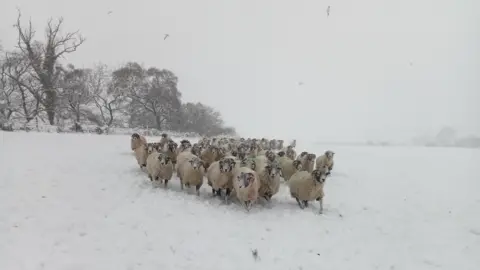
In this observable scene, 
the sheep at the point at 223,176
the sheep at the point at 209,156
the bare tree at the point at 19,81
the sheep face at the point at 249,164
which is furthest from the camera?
the bare tree at the point at 19,81

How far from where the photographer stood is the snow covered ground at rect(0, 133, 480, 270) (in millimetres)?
7625

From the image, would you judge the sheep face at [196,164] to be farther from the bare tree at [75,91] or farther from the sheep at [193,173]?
the bare tree at [75,91]

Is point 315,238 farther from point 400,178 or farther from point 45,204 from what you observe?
point 400,178

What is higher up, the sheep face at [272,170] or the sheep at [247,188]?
the sheep face at [272,170]

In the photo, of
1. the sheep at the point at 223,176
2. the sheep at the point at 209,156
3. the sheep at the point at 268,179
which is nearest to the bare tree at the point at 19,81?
the sheep at the point at 209,156

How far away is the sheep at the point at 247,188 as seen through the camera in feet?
35.7

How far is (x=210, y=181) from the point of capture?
12281mm

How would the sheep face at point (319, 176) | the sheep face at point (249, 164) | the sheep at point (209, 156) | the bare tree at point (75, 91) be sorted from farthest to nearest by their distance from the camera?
the bare tree at point (75, 91)
the sheep at point (209, 156)
the sheep face at point (249, 164)
the sheep face at point (319, 176)

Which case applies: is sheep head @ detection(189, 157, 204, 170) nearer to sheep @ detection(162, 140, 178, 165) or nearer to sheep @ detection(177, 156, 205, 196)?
sheep @ detection(177, 156, 205, 196)

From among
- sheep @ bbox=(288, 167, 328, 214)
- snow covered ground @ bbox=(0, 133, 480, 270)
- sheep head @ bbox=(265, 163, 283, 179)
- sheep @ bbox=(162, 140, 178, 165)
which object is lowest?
snow covered ground @ bbox=(0, 133, 480, 270)

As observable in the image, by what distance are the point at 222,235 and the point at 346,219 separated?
391 centimetres

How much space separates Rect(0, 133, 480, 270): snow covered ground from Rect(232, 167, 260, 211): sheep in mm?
320

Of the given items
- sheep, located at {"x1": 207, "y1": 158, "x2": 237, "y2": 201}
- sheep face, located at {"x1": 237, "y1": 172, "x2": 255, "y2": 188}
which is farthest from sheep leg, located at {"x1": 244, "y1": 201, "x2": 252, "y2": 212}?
sheep, located at {"x1": 207, "y1": 158, "x2": 237, "y2": 201}

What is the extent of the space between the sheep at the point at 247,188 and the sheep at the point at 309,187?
53.8 inches
